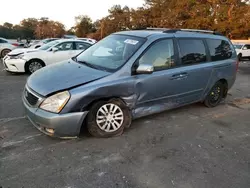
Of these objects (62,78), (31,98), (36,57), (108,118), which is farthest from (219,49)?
(36,57)

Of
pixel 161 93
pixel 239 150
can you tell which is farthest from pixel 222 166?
pixel 161 93

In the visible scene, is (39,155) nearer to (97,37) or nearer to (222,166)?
(222,166)

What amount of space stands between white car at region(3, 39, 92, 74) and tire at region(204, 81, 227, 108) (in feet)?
18.6

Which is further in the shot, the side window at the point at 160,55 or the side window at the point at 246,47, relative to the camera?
the side window at the point at 246,47

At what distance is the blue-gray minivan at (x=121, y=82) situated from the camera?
123 inches

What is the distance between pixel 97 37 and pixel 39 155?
165 ft

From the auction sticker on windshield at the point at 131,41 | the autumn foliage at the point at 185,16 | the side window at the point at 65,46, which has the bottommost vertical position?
the side window at the point at 65,46

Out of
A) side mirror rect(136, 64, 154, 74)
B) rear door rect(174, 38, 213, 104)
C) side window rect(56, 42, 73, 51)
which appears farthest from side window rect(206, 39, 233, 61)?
side window rect(56, 42, 73, 51)

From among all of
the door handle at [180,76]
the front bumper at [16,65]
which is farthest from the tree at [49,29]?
the door handle at [180,76]

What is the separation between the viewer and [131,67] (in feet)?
11.7

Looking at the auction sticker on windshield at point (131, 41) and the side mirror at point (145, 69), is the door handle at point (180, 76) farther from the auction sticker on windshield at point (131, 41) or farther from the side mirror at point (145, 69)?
the auction sticker on windshield at point (131, 41)

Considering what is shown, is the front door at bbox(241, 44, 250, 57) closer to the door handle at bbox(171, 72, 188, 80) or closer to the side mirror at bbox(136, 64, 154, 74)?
the door handle at bbox(171, 72, 188, 80)

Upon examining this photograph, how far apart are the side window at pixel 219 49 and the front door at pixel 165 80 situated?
0.41m

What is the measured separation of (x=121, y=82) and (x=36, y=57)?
19.5 ft
